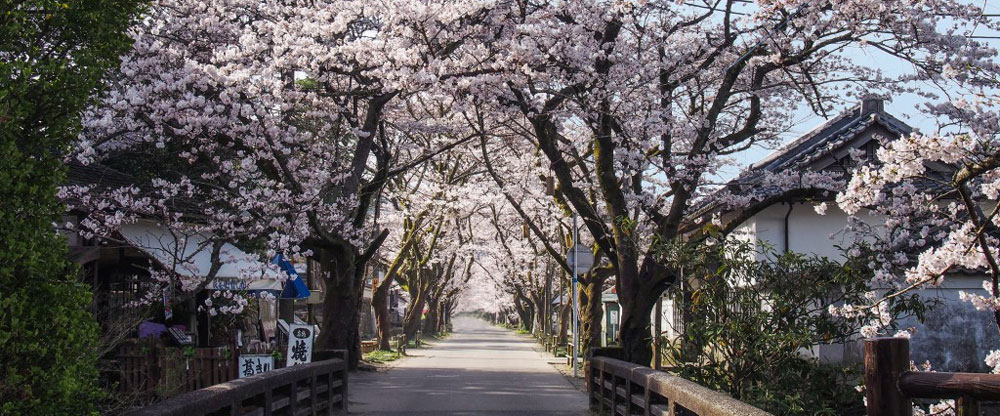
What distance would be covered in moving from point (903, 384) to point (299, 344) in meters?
11.3

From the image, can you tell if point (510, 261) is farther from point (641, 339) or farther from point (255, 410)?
point (255, 410)

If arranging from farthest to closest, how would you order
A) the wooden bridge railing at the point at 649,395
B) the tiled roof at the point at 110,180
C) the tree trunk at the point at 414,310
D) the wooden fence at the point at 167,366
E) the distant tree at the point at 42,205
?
the tree trunk at the point at 414,310
the tiled roof at the point at 110,180
the wooden fence at the point at 167,366
the wooden bridge railing at the point at 649,395
the distant tree at the point at 42,205

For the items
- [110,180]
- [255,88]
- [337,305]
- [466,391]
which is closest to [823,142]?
[466,391]

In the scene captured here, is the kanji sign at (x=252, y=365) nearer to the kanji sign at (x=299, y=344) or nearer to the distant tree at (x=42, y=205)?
the kanji sign at (x=299, y=344)

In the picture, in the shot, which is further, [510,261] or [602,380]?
[510,261]

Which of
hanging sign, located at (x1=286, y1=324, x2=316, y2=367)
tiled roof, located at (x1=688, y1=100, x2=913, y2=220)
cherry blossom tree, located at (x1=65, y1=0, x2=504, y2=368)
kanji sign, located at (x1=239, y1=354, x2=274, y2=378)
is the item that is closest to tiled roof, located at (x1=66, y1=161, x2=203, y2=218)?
cherry blossom tree, located at (x1=65, y1=0, x2=504, y2=368)

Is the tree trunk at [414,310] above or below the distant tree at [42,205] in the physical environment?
below

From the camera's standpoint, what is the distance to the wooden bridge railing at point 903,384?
16.8 feet

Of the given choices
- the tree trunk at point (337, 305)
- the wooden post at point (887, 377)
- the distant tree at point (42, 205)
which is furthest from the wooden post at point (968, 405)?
the tree trunk at point (337, 305)

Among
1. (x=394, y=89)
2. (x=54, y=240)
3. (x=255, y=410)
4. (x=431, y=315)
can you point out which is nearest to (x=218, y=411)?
(x=255, y=410)

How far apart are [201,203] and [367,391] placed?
4616 millimetres

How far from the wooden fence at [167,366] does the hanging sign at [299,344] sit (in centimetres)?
122

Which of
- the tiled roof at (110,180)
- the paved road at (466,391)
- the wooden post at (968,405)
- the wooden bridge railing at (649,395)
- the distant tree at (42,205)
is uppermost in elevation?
the tiled roof at (110,180)

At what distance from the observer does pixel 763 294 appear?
10516 mm
